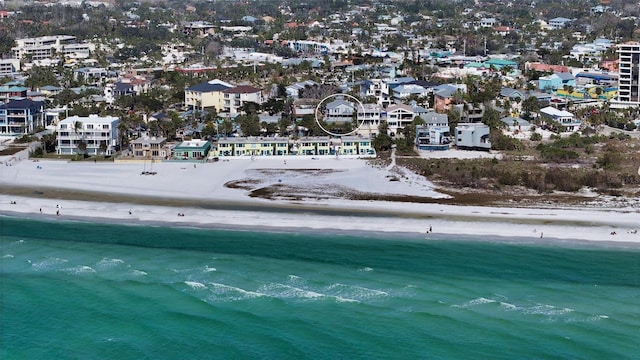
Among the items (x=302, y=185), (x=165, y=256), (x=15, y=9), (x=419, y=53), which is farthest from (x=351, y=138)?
(x=15, y=9)

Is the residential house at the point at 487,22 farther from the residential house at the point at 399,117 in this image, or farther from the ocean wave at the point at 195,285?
the ocean wave at the point at 195,285

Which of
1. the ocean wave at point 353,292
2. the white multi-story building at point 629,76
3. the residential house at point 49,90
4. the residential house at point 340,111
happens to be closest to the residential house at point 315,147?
the residential house at point 340,111

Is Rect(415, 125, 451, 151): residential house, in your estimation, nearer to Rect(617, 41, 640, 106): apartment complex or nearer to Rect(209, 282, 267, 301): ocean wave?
Rect(617, 41, 640, 106): apartment complex

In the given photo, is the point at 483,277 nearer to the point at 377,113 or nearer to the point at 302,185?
the point at 302,185

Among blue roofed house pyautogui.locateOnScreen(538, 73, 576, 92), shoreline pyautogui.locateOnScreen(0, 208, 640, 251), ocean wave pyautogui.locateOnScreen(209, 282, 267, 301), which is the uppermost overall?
blue roofed house pyautogui.locateOnScreen(538, 73, 576, 92)

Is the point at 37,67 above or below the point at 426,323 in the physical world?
above

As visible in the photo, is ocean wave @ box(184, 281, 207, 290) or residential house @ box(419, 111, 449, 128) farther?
residential house @ box(419, 111, 449, 128)

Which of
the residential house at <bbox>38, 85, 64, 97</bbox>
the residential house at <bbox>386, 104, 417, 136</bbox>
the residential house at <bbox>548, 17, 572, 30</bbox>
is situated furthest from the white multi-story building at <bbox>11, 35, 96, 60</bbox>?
the residential house at <bbox>548, 17, 572, 30</bbox>
